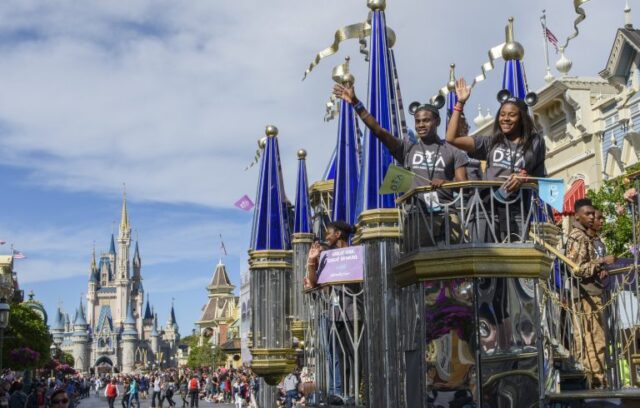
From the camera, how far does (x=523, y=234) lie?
21.8 ft

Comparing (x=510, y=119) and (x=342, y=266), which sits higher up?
(x=510, y=119)

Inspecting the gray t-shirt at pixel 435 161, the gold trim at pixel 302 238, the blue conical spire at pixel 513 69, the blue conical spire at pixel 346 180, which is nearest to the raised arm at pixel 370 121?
the gray t-shirt at pixel 435 161

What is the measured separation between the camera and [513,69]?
10.9m

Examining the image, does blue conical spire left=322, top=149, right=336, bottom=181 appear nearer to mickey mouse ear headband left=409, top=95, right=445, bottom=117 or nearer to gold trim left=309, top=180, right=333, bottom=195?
gold trim left=309, top=180, right=333, bottom=195

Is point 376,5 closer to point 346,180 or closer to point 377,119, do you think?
point 377,119

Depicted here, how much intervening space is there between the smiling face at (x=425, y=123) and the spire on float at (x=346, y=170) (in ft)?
10.6

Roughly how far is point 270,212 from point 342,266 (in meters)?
5.14

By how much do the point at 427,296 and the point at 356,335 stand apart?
2579 millimetres

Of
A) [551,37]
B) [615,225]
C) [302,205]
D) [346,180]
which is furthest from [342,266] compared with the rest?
[551,37]

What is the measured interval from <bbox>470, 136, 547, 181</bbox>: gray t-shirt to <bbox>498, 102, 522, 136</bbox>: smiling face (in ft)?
0.34

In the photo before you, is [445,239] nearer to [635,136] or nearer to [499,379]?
[499,379]

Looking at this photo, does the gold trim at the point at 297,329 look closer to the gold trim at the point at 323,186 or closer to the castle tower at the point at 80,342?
the gold trim at the point at 323,186

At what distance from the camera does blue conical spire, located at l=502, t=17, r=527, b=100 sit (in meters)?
10.8

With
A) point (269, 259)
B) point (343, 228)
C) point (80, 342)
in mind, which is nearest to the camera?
point (343, 228)
